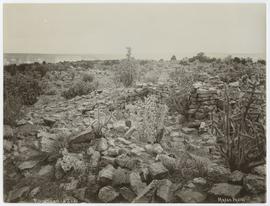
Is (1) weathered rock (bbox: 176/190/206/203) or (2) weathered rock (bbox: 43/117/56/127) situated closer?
(1) weathered rock (bbox: 176/190/206/203)

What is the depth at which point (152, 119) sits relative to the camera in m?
2.61

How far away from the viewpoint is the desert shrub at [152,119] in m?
2.59

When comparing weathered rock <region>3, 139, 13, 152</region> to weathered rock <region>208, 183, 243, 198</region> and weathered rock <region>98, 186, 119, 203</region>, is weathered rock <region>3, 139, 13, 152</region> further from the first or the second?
weathered rock <region>208, 183, 243, 198</region>

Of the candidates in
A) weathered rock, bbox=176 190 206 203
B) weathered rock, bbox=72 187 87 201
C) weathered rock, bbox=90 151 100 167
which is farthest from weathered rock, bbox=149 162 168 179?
weathered rock, bbox=72 187 87 201

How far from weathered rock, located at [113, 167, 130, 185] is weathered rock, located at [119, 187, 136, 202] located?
0.16ft

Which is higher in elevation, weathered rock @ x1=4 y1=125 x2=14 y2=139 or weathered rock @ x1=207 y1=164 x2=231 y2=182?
weathered rock @ x1=4 y1=125 x2=14 y2=139

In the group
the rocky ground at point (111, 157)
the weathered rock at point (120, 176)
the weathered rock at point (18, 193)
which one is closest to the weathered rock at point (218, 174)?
the rocky ground at point (111, 157)

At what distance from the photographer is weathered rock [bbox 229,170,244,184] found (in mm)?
2479

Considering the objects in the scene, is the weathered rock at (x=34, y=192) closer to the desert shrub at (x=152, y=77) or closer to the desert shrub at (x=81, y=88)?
the desert shrub at (x=81, y=88)

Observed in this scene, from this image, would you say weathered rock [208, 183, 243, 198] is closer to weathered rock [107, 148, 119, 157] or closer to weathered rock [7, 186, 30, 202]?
weathered rock [107, 148, 119, 157]

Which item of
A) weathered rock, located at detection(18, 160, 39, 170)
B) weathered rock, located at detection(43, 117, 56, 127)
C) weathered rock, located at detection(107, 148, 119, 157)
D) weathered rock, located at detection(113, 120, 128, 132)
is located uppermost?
weathered rock, located at detection(43, 117, 56, 127)

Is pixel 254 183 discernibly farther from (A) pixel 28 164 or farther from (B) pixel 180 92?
(A) pixel 28 164

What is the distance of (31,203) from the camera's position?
255 cm

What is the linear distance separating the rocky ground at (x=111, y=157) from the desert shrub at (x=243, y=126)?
0.06 meters
